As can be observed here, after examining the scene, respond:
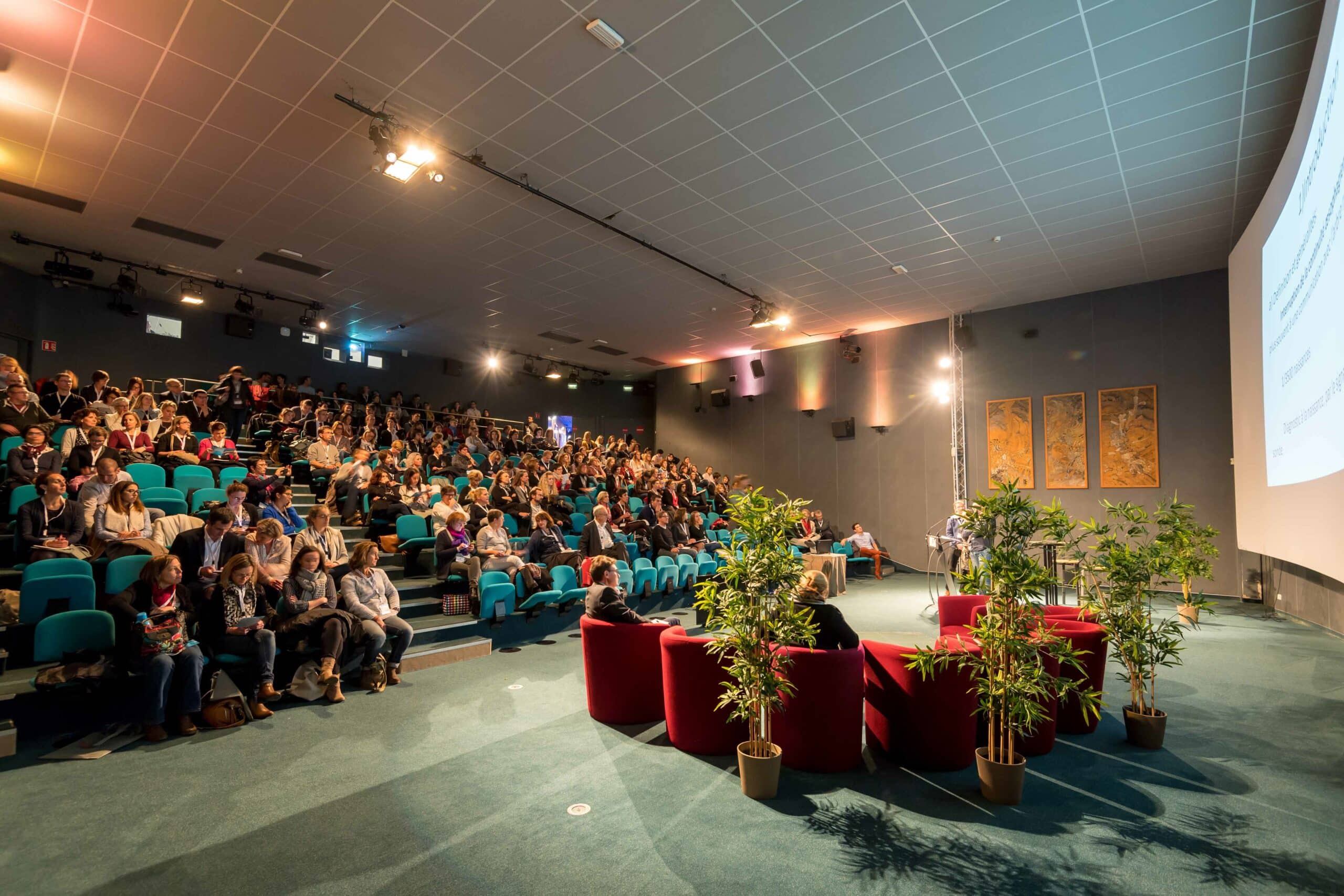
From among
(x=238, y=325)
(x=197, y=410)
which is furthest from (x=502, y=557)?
(x=238, y=325)

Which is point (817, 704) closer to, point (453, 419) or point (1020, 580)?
point (1020, 580)

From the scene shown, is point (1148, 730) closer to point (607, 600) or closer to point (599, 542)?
point (607, 600)

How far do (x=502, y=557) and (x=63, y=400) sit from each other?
5.65 m

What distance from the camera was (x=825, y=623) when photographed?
3357 millimetres

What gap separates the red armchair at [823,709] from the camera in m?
3.27

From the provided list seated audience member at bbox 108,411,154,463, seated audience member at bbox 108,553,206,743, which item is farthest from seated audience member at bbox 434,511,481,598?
seated audience member at bbox 108,411,154,463

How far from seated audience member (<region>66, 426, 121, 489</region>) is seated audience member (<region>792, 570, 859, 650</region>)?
18.1ft

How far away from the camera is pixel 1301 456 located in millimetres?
3748

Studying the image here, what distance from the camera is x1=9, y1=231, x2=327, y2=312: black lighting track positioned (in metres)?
8.24

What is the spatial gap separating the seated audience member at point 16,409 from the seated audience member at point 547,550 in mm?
4988

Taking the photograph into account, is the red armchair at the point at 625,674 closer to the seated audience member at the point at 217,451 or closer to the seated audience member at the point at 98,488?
the seated audience member at the point at 98,488

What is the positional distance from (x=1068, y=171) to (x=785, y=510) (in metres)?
5.31

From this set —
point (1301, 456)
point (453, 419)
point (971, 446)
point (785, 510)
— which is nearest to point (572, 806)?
point (785, 510)

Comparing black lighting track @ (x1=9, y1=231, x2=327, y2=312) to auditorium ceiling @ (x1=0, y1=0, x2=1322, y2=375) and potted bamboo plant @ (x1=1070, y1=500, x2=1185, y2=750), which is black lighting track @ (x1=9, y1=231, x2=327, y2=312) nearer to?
auditorium ceiling @ (x1=0, y1=0, x2=1322, y2=375)
